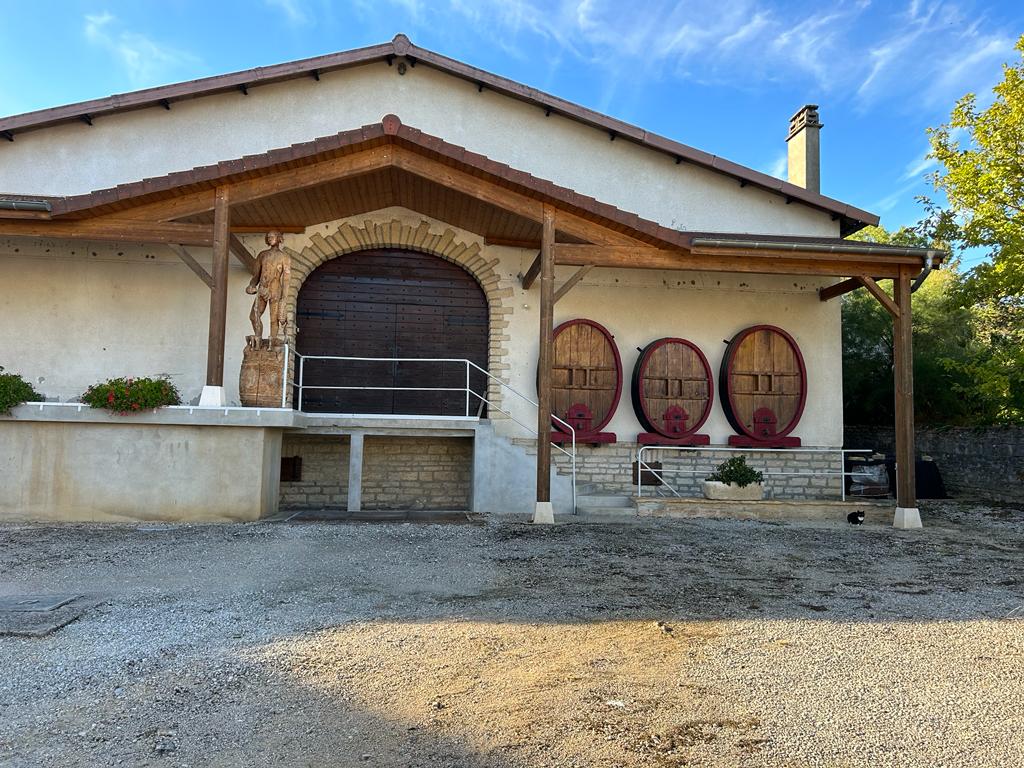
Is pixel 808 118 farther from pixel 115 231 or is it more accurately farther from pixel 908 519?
pixel 115 231

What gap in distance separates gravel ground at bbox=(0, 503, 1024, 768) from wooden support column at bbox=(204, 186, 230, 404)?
222 cm

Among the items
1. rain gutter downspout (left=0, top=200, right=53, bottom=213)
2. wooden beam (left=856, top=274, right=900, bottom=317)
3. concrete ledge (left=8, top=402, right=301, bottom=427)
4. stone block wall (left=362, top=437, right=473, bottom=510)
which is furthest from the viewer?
stone block wall (left=362, top=437, right=473, bottom=510)

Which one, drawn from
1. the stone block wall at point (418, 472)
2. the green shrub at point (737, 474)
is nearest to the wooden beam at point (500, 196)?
the green shrub at point (737, 474)

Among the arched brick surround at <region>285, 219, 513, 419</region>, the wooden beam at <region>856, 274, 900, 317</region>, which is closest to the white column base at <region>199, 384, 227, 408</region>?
the arched brick surround at <region>285, 219, 513, 419</region>

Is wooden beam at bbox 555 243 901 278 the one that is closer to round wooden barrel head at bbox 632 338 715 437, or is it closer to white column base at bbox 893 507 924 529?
round wooden barrel head at bbox 632 338 715 437

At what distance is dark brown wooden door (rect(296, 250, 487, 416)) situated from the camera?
10375mm

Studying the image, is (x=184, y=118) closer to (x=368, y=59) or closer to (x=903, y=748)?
(x=368, y=59)

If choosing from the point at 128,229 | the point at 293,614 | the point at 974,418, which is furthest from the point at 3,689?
the point at 974,418

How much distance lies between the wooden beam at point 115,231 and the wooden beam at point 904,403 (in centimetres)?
832

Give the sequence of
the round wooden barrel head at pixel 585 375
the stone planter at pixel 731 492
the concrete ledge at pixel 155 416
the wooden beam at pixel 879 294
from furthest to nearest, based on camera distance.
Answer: the round wooden barrel head at pixel 585 375
the stone planter at pixel 731 492
the wooden beam at pixel 879 294
the concrete ledge at pixel 155 416

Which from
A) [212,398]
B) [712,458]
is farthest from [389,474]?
[712,458]

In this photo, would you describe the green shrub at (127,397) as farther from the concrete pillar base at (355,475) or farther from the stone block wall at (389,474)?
the stone block wall at (389,474)

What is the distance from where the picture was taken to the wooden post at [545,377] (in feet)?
25.7

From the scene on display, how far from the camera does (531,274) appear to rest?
988 cm
